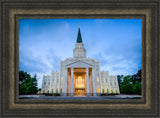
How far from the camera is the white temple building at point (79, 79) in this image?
40969 millimetres

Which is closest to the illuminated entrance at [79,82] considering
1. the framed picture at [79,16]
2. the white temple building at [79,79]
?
the white temple building at [79,79]

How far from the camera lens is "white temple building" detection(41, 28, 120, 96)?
41.0m

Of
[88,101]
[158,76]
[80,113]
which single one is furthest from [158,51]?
[80,113]

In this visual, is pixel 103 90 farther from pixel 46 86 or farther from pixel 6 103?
pixel 6 103

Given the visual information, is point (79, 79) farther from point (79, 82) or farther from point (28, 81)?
point (28, 81)

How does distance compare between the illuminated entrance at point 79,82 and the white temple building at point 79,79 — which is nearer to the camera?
the white temple building at point 79,79

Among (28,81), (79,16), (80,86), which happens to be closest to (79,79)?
(80,86)

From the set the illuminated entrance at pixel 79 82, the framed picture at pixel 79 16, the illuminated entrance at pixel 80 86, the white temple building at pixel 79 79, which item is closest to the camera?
the framed picture at pixel 79 16

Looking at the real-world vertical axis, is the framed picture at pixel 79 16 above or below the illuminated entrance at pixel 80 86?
above

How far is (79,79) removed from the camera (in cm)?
4684

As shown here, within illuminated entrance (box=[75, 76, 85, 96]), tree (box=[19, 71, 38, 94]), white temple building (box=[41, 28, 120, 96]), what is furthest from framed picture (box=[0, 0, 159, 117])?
illuminated entrance (box=[75, 76, 85, 96])

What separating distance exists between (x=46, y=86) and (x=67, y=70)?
9826 mm

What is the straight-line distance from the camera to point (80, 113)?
8.56m

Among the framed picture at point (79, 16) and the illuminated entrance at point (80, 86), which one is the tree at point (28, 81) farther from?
the framed picture at point (79, 16)
